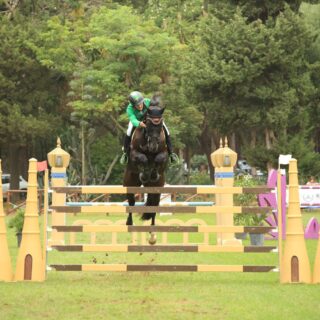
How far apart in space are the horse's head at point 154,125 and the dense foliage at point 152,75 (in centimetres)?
2526

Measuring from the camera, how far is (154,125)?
1188 cm

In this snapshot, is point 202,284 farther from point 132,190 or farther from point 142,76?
point 142,76

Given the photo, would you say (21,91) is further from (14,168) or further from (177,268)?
(177,268)

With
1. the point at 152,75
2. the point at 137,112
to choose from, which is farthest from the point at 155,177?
the point at 152,75

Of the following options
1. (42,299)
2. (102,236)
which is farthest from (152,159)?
(102,236)

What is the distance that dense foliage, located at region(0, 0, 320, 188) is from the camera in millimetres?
37406

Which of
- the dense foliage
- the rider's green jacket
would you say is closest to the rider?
the rider's green jacket

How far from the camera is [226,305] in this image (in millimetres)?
9625

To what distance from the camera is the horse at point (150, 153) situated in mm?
11914

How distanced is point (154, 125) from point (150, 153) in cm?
56

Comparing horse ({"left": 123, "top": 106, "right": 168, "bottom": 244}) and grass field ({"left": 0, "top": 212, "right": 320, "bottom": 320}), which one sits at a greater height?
horse ({"left": 123, "top": 106, "right": 168, "bottom": 244})

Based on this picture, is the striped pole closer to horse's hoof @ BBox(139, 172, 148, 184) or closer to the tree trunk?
horse's hoof @ BBox(139, 172, 148, 184)

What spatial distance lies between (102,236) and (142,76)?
1838 centimetres

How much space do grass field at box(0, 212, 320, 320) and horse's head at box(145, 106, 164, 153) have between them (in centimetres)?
192
